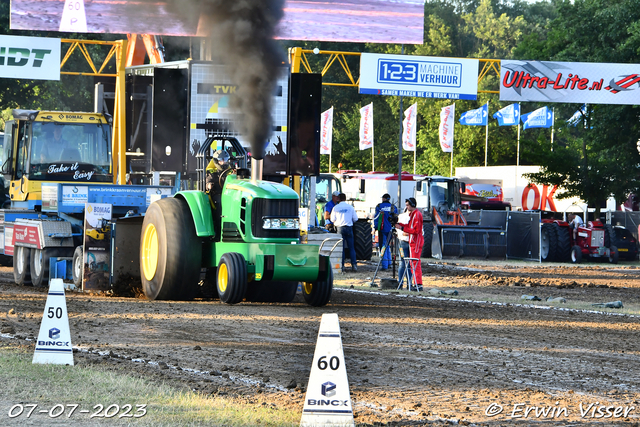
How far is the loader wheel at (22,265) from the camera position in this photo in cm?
1661

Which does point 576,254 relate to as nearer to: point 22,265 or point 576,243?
point 576,243

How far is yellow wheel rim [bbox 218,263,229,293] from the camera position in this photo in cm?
1271

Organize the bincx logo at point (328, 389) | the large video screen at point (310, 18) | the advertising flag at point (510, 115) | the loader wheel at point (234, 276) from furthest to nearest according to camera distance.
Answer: the advertising flag at point (510, 115) → the large video screen at point (310, 18) → the loader wheel at point (234, 276) → the bincx logo at point (328, 389)

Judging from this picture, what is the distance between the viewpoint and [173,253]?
12.9 m

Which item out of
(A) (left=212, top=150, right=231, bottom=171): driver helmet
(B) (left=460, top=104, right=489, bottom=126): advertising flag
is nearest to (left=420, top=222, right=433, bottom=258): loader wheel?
(A) (left=212, top=150, right=231, bottom=171): driver helmet

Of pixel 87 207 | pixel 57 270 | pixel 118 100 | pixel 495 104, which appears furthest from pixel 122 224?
pixel 495 104

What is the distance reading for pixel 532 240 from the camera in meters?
28.3

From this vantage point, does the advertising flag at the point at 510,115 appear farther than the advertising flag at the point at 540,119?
Yes

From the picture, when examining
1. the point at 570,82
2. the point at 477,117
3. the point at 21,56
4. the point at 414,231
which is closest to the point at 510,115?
the point at 477,117

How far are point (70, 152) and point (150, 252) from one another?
5377mm

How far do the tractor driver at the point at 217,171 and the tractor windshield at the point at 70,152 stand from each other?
17.9 feet

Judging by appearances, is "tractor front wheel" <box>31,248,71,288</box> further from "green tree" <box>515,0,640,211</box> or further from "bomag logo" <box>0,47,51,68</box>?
"green tree" <box>515,0,640,211</box>

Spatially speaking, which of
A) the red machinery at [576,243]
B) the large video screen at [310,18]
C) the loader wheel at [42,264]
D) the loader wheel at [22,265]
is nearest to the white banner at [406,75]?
the large video screen at [310,18]

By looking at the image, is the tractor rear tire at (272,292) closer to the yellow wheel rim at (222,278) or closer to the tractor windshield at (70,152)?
the yellow wheel rim at (222,278)
